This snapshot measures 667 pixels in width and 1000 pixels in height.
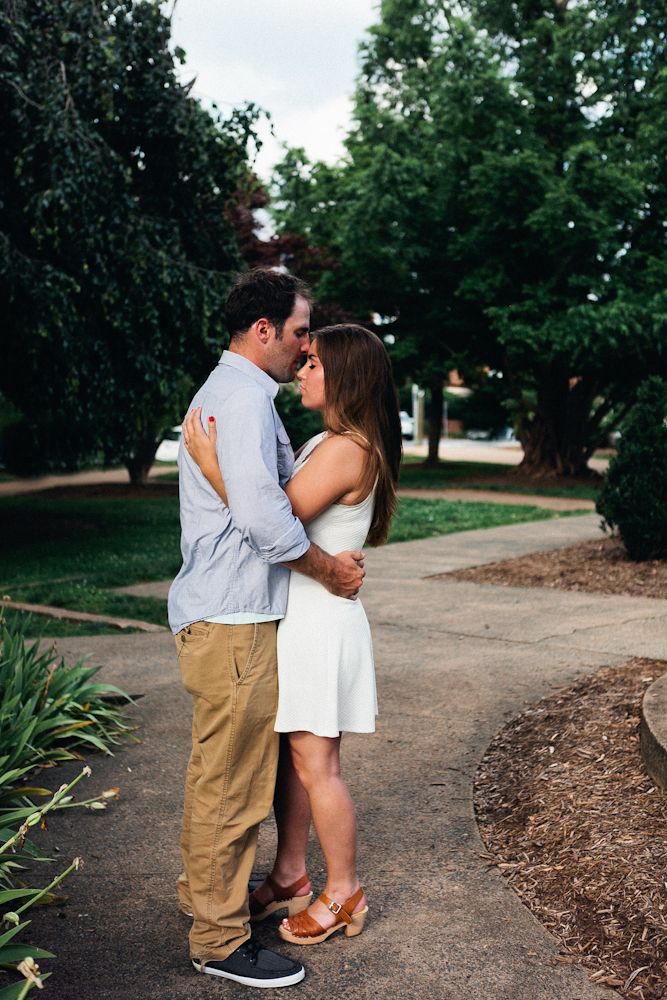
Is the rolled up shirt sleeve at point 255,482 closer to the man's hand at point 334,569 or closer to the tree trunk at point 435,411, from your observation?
the man's hand at point 334,569

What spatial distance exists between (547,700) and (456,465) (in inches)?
1034

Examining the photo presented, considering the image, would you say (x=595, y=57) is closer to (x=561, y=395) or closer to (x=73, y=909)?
(x=561, y=395)

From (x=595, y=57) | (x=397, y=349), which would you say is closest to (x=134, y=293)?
(x=397, y=349)

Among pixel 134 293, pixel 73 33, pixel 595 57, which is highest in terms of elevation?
pixel 595 57

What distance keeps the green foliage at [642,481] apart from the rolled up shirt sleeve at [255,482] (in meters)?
7.34

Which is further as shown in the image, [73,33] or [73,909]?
[73,33]

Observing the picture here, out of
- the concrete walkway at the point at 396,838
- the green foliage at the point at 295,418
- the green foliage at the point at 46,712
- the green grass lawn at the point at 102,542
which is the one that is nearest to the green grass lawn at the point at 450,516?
the green grass lawn at the point at 102,542

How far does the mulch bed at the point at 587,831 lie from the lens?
9.48 feet

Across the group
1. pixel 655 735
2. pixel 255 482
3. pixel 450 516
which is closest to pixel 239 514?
pixel 255 482

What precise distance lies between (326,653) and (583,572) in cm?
691

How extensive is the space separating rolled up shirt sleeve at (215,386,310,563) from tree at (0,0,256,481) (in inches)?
274

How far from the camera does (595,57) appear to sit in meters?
22.5

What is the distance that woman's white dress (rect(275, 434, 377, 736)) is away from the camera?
2.86 metres

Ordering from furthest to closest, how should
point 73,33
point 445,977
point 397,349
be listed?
point 397,349 → point 73,33 → point 445,977
